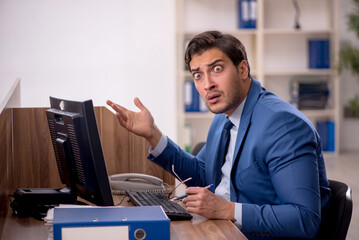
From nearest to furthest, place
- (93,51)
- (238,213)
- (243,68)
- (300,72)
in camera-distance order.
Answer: (238,213)
(243,68)
(93,51)
(300,72)

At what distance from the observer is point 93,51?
563 cm

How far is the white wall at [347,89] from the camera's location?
20.5ft

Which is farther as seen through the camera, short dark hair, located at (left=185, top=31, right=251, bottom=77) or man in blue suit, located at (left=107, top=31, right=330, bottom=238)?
short dark hair, located at (left=185, top=31, right=251, bottom=77)

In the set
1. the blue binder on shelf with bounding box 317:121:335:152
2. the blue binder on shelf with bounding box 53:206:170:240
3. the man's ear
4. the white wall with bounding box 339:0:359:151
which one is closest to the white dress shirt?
the man's ear

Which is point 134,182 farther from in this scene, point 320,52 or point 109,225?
point 320,52

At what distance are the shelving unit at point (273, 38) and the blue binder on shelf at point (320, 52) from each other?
7 centimetres

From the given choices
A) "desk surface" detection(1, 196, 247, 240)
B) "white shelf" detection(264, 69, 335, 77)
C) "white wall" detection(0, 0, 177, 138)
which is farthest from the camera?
"white shelf" detection(264, 69, 335, 77)

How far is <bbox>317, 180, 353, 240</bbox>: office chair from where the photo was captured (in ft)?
5.02

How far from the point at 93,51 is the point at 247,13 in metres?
1.78

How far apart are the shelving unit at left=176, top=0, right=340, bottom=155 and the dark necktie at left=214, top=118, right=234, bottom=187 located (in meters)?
3.68

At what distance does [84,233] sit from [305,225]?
2.33 feet

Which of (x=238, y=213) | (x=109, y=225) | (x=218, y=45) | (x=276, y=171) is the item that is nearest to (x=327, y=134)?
(x=218, y=45)

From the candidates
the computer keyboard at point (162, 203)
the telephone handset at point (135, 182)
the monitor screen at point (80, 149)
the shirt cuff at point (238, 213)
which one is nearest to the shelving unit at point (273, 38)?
the telephone handset at point (135, 182)

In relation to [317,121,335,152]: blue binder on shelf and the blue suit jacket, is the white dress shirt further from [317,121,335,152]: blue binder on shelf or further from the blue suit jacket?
[317,121,335,152]: blue binder on shelf
